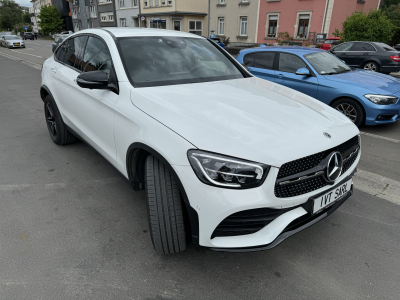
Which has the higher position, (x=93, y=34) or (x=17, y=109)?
(x=93, y=34)

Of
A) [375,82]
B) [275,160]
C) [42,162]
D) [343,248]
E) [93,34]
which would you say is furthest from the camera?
[375,82]

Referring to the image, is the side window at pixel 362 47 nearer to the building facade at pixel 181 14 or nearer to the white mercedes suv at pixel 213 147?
the white mercedes suv at pixel 213 147

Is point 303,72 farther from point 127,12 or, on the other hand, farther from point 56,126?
point 127,12

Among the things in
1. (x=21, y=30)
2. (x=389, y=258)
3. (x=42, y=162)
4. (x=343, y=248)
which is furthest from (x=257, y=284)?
(x=21, y=30)

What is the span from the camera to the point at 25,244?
247 cm

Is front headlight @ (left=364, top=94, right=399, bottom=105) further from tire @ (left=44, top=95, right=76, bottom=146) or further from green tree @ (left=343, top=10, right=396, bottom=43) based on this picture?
green tree @ (left=343, top=10, right=396, bottom=43)

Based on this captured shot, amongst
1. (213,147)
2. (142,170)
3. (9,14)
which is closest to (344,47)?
(142,170)

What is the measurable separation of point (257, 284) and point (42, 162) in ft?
10.7

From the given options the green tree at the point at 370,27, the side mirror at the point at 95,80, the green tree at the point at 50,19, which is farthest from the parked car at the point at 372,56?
the green tree at the point at 50,19

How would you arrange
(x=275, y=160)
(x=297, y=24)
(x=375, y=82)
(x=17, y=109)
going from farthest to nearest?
(x=297, y=24) → (x=17, y=109) → (x=375, y=82) → (x=275, y=160)

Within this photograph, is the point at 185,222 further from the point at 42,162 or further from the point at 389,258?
the point at 42,162

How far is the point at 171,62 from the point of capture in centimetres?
293

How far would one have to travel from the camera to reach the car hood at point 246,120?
1805 millimetres

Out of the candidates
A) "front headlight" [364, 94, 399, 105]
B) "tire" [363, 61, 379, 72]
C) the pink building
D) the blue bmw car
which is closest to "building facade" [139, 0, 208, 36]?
the pink building
